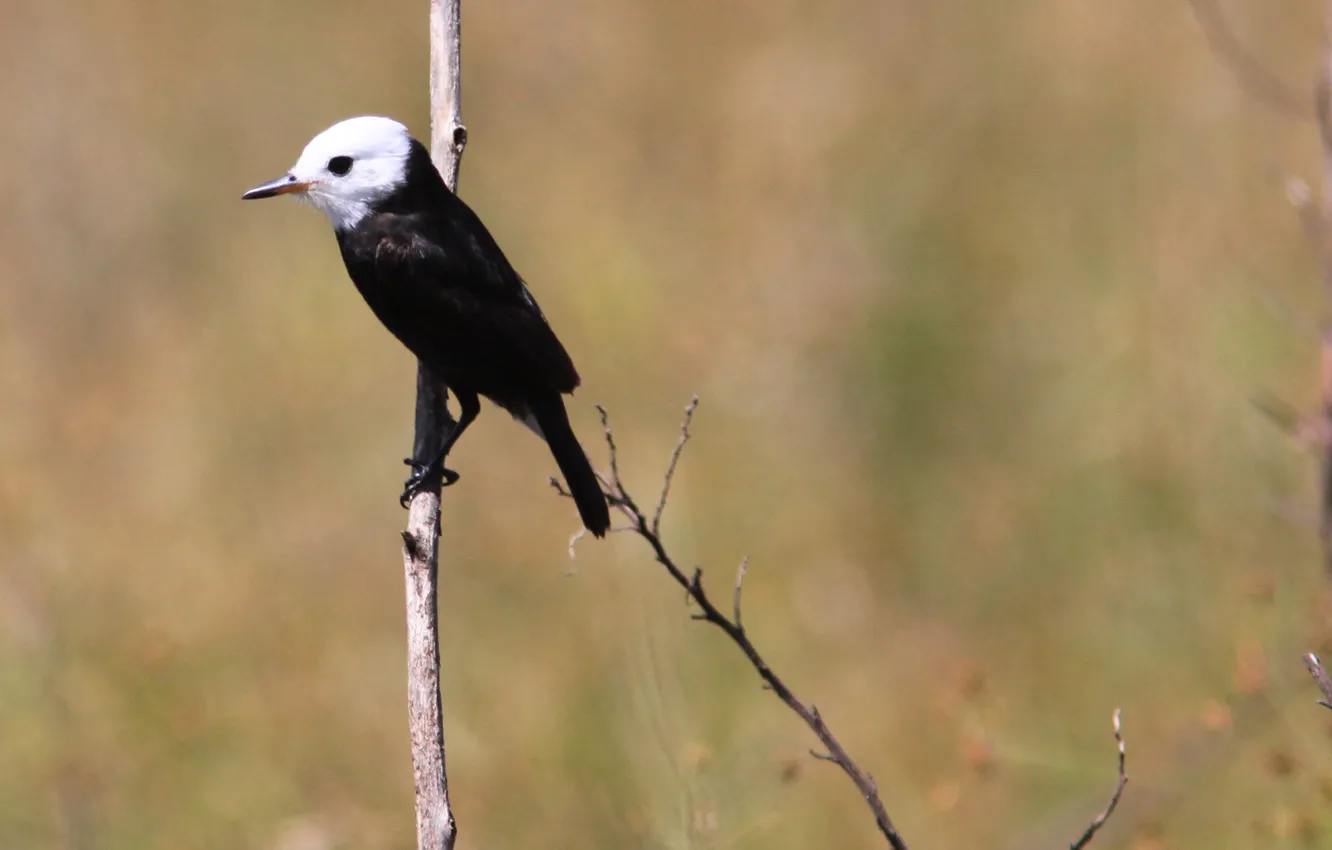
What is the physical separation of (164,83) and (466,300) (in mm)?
4231

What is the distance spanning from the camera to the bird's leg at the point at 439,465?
149 inches

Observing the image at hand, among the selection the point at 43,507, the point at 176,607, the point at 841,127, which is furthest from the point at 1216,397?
the point at 43,507

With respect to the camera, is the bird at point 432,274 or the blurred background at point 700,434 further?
the blurred background at point 700,434

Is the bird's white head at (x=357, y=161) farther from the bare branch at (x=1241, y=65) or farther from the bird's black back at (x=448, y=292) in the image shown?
the bare branch at (x=1241, y=65)

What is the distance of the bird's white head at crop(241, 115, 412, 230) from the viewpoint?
4.20 metres

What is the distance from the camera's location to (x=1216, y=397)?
606 centimetres

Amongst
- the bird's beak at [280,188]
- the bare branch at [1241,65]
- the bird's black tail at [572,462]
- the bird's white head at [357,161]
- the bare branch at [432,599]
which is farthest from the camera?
the bare branch at [1241,65]

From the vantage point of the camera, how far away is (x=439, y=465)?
3916mm

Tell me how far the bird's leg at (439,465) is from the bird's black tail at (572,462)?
0.18m

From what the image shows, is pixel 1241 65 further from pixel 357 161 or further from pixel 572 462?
pixel 357 161

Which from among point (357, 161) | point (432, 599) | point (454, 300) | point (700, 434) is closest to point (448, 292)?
point (454, 300)

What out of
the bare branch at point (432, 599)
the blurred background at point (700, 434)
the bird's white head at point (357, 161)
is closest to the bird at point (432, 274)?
the bird's white head at point (357, 161)

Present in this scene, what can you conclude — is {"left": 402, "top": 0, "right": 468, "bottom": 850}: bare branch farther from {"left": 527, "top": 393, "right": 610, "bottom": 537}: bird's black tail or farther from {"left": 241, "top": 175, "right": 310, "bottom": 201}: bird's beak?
{"left": 527, "top": 393, "right": 610, "bottom": 537}: bird's black tail

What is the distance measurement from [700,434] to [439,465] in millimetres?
2564
